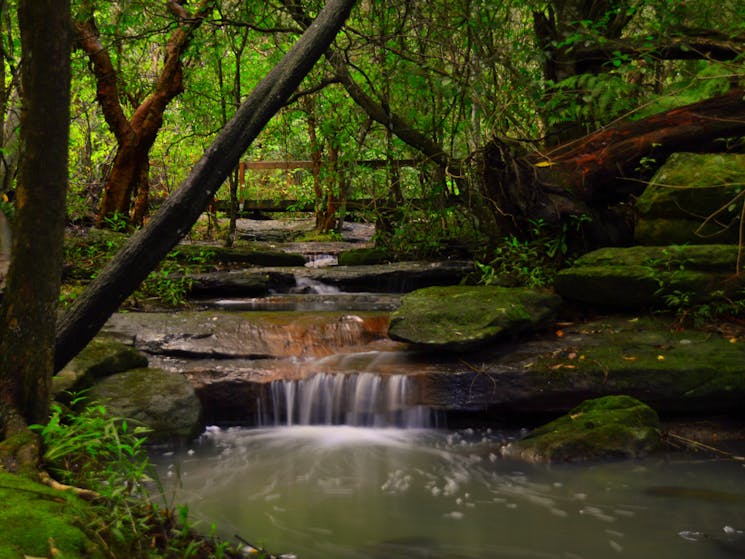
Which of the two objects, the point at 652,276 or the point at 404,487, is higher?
the point at 652,276

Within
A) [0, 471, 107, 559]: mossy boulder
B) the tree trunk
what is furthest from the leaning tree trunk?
[0, 471, 107, 559]: mossy boulder

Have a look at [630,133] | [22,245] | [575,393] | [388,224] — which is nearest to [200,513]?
[22,245]

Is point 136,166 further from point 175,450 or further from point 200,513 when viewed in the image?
point 200,513

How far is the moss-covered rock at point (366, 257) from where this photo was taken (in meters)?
12.1

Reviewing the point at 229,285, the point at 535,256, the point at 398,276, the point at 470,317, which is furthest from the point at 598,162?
the point at 229,285

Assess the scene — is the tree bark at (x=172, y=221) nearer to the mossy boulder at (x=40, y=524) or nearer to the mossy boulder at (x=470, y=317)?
the mossy boulder at (x=40, y=524)

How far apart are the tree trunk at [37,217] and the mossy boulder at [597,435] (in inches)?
145

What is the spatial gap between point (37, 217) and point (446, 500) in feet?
10.5

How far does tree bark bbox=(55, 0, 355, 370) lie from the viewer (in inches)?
144

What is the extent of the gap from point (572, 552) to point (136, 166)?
11274 mm

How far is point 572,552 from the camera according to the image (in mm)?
3738

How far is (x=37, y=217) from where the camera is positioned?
311cm

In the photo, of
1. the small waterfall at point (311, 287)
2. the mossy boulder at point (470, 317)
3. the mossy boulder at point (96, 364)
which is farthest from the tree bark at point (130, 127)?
the mossy boulder at point (470, 317)

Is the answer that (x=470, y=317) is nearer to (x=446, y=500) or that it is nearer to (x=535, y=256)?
(x=535, y=256)
